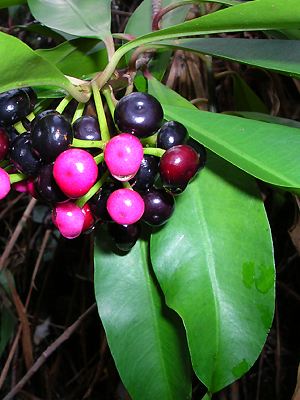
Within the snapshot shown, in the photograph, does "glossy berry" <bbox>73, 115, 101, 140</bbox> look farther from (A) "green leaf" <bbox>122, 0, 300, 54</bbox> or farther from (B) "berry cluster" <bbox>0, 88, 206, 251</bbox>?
(A) "green leaf" <bbox>122, 0, 300, 54</bbox>

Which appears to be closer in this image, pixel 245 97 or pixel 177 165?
pixel 177 165

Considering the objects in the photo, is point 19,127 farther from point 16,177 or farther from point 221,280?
point 221,280

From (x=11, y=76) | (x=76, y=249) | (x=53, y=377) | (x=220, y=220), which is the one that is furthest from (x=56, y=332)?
(x=11, y=76)

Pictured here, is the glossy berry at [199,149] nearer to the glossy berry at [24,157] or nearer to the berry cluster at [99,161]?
the berry cluster at [99,161]

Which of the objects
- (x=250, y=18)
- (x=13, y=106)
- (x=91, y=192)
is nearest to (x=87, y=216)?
(x=91, y=192)

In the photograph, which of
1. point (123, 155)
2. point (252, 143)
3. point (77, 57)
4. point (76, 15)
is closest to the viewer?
point (123, 155)

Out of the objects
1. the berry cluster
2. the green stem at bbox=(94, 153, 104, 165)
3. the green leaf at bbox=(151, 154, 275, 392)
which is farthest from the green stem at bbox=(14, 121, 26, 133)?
the green leaf at bbox=(151, 154, 275, 392)
